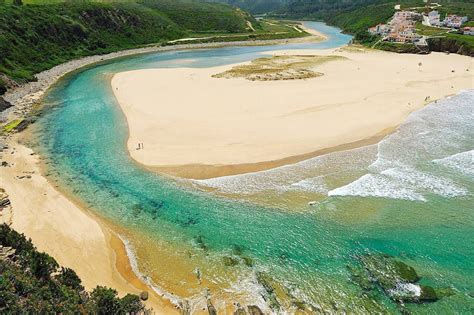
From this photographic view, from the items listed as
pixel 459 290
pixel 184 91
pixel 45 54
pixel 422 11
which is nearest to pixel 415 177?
pixel 459 290

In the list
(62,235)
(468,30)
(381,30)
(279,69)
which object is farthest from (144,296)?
(381,30)

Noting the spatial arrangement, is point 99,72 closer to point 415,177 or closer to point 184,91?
point 184,91

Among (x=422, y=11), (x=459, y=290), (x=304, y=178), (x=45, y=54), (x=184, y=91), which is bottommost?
(x=459, y=290)

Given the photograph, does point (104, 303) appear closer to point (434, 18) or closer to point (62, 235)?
point (62, 235)

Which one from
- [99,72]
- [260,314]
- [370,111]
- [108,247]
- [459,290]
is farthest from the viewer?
[99,72]

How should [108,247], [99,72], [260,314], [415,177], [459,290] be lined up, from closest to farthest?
1. [260,314]
2. [459,290]
3. [108,247]
4. [415,177]
5. [99,72]

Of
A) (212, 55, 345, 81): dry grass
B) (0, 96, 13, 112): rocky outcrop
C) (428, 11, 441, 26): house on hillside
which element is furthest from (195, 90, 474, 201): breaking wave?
(428, 11, 441, 26): house on hillside

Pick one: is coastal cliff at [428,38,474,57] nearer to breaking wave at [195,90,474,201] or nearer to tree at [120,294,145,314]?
breaking wave at [195,90,474,201]

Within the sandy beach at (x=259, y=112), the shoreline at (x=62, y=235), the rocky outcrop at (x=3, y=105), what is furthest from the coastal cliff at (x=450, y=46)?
the rocky outcrop at (x=3, y=105)
